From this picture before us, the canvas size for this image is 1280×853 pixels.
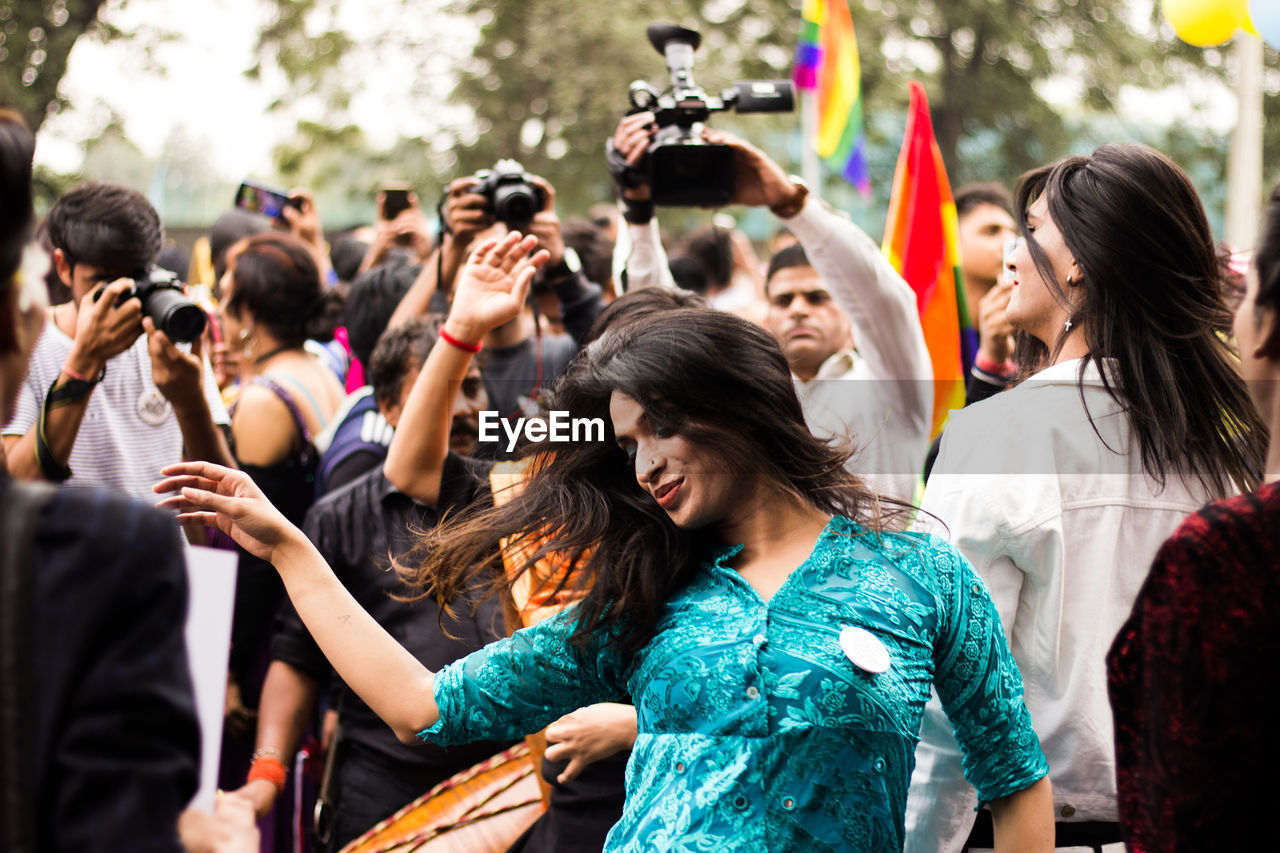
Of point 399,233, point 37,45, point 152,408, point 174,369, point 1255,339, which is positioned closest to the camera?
point 1255,339

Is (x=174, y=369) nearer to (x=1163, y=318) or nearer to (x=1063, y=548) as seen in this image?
(x=1063, y=548)

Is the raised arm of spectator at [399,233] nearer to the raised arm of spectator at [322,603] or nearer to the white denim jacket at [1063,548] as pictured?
the raised arm of spectator at [322,603]

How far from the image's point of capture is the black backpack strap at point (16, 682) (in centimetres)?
115

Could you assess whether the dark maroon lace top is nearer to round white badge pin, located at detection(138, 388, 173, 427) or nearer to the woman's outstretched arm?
the woman's outstretched arm

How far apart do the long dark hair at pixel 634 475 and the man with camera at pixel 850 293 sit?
100cm

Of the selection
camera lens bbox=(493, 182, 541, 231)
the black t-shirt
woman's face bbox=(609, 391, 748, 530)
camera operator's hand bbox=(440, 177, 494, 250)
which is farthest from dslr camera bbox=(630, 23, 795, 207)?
woman's face bbox=(609, 391, 748, 530)

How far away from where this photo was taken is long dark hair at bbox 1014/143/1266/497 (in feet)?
7.36

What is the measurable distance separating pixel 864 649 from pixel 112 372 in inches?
98.5

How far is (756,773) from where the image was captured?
1825 mm

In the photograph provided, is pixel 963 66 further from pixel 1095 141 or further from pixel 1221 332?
pixel 1221 332

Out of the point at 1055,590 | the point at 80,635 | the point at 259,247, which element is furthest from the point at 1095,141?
the point at 80,635

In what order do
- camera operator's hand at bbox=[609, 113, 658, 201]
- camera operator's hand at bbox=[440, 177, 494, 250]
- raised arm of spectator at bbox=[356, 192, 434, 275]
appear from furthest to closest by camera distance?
raised arm of spectator at bbox=[356, 192, 434, 275] < camera operator's hand at bbox=[440, 177, 494, 250] < camera operator's hand at bbox=[609, 113, 658, 201]

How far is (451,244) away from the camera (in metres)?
3.90

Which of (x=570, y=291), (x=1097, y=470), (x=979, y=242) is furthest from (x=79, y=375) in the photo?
(x=979, y=242)
